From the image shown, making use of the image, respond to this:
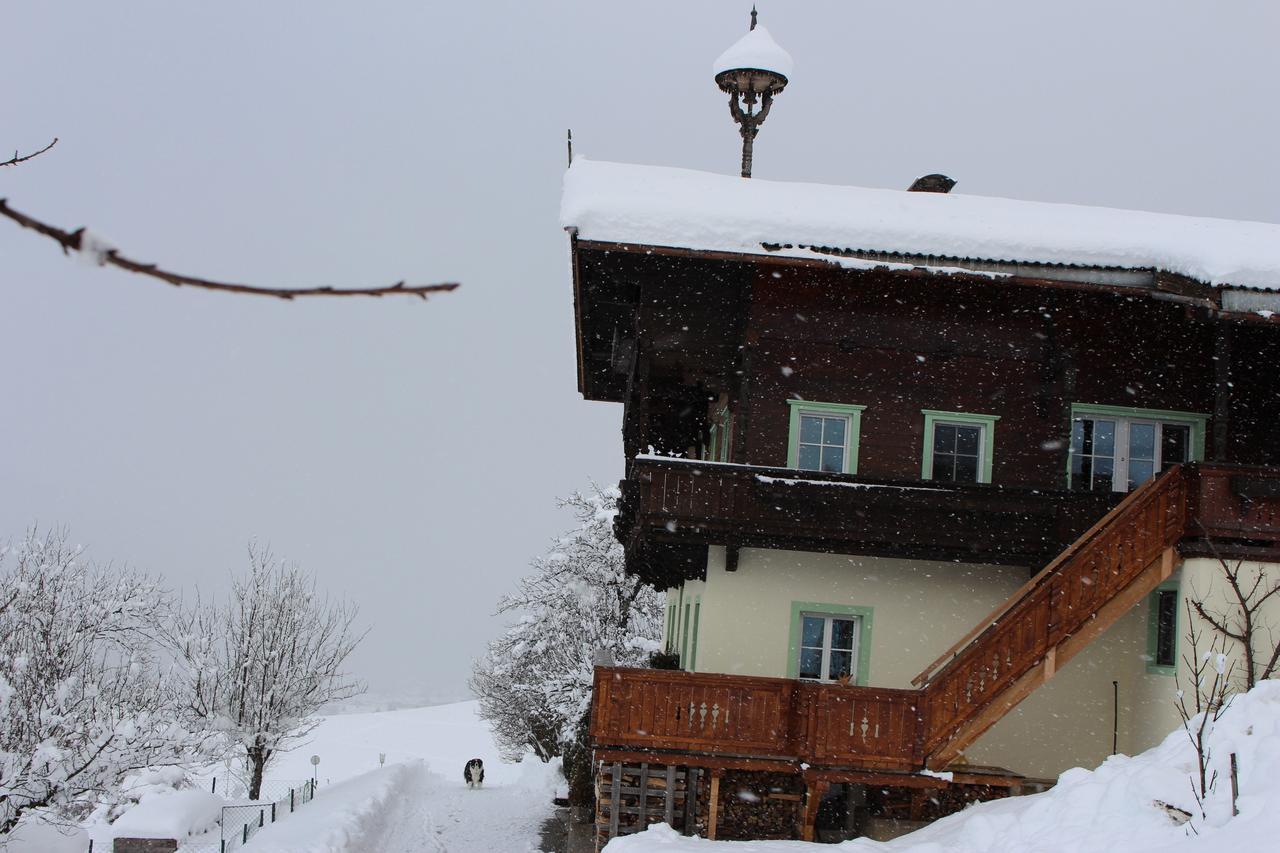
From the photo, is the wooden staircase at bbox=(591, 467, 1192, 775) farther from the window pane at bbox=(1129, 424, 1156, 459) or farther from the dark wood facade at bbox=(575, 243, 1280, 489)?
the window pane at bbox=(1129, 424, 1156, 459)

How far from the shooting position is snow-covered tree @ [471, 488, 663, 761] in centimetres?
4025

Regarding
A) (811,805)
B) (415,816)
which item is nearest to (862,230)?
(811,805)

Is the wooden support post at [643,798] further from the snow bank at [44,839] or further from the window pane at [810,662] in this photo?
the snow bank at [44,839]

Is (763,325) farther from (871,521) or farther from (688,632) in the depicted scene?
(688,632)

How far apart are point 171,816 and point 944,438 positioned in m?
16.5

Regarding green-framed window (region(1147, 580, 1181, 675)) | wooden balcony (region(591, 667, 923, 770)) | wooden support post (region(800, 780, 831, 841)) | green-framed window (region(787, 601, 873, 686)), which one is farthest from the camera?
green-framed window (region(787, 601, 873, 686))

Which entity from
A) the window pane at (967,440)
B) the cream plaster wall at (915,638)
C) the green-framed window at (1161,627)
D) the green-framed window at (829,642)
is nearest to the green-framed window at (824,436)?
the cream plaster wall at (915,638)

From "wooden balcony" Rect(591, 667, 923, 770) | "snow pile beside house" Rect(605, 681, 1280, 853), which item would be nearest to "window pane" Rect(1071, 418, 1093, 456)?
"wooden balcony" Rect(591, 667, 923, 770)

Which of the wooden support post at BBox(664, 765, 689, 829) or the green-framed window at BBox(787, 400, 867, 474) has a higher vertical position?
the green-framed window at BBox(787, 400, 867, 474)

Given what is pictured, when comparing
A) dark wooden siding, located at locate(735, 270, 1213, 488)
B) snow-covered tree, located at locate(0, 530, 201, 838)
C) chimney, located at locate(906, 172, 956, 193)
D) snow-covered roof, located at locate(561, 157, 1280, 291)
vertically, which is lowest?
snow-covered tree, located at locate(0, 530, 201, 838)

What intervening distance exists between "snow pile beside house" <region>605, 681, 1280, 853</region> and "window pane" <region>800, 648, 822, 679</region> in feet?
13.0

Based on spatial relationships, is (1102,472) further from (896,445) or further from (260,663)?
(260,663)

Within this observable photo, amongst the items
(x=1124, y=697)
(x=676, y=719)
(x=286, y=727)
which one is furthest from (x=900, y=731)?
(x=286, y=727)

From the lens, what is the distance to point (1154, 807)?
1102cm
